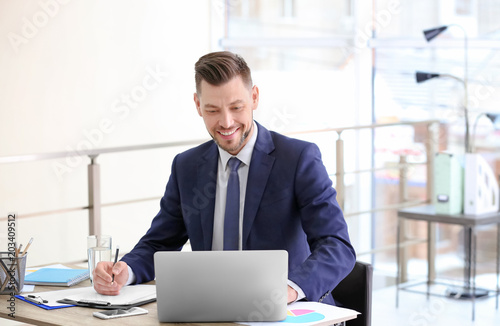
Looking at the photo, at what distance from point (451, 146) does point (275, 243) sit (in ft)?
11.8

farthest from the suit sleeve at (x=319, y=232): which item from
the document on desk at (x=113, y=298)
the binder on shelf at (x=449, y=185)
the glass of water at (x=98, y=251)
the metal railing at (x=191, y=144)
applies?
the binder on shelf at (x=449, y=185)

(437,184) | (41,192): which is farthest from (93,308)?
(41,192)

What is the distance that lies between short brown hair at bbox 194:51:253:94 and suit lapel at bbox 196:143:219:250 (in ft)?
0.74

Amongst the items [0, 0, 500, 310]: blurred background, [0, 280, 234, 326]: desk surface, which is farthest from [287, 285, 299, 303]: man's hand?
[0, 0, 500, 310]: blurred background

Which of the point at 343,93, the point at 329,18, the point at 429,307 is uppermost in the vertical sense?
the point at 329,18

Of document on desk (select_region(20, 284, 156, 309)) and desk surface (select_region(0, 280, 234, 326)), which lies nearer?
desk surface (select_region(0, 280, 234, 326))

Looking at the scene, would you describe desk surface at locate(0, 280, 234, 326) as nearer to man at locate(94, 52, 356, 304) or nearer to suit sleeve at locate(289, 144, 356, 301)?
man at locate(94, 52, 356, 304)

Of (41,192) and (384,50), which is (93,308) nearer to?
(41,192)

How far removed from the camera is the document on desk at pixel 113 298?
1811 millimetres

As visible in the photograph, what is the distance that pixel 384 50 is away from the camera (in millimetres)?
5641

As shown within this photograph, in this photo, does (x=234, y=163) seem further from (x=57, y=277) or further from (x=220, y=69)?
(x=57, y=277)

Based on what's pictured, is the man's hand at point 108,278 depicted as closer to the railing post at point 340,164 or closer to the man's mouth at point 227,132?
the man's mouth at point 227,132

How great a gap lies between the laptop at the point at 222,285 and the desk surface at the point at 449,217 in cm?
250

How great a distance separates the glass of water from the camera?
204cm
